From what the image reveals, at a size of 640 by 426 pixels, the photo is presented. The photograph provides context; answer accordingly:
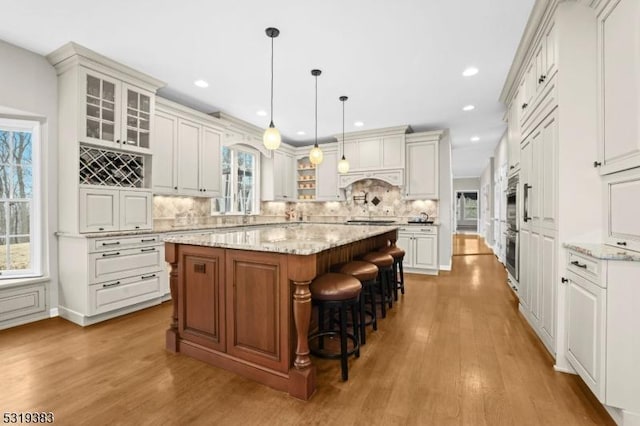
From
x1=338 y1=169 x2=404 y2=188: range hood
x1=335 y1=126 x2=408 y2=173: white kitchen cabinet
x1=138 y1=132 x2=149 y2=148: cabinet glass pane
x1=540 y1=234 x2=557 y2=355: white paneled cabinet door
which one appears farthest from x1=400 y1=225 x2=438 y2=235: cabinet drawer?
x1=138 y1=132 x2=149 y2=148: cabinet glass pane

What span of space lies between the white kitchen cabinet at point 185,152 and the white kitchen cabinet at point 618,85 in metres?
4.60

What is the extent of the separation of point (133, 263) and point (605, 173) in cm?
452

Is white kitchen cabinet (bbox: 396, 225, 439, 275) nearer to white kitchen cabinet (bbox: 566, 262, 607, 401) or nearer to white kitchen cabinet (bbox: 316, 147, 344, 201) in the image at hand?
white kitchen cabinet (bbox: 316, 147, 344, 201)

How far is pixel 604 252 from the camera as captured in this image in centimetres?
177

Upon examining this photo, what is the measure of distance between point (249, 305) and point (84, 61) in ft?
10.5

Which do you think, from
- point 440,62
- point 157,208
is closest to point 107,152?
point 157,208

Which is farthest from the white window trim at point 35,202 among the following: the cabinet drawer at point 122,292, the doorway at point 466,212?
the doorway at point 466,212

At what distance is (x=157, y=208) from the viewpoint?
449 cm

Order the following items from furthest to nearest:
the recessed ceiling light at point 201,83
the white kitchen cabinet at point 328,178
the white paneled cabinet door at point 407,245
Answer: the white kitchen cabinet at point 328,178, the white paneled cabinet door at point 407,245, the recessed ceiling light at point 201,83

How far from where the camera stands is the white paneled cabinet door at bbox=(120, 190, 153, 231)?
3541 mm

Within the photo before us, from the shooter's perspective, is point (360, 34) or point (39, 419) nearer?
point (39, 419)

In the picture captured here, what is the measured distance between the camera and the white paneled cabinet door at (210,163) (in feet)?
15.8

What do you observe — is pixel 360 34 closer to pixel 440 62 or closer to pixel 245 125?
pixel 440 62

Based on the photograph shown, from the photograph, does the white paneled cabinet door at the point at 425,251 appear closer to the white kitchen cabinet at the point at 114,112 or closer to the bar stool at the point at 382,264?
the bar stool at the point at 382,264
